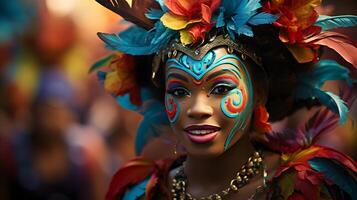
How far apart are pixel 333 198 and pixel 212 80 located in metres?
0.42

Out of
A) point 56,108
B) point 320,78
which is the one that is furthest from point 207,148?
point 56,108

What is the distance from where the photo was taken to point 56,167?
2.38 m

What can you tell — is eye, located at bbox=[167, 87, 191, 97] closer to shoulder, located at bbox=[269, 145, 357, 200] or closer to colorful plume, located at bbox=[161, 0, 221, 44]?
colorful plume, located at bbox=[161, 0, 221, 44]

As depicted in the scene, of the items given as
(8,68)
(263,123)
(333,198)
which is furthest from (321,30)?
(8,68)

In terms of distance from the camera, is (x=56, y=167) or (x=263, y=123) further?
(x=56, y=167)

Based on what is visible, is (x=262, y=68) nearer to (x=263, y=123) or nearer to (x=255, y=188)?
(x=263, y=123)

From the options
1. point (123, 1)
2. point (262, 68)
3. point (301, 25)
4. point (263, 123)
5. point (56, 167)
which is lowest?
point (56, 167)

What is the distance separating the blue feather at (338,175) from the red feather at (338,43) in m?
0.26

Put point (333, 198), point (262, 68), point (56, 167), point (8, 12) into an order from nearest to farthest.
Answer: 1. point (333, 198)
2. point (262, 68)
3. point (56, 167)
4. point (8, 12)

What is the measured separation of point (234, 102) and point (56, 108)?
117cm

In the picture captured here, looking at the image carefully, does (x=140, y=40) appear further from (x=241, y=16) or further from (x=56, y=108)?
(x=56, y=108)

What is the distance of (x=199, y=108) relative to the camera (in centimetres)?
143

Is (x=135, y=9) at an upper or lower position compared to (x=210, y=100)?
upper

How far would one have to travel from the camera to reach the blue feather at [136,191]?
1698 mm
